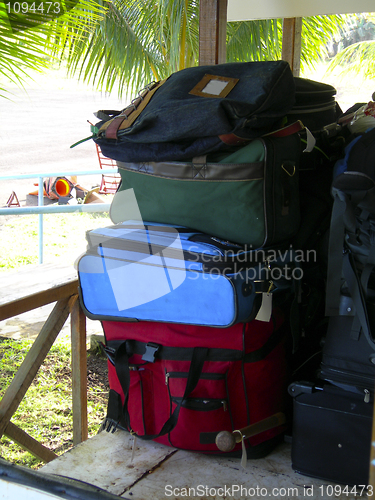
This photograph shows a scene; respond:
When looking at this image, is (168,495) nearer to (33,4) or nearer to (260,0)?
(33,4)

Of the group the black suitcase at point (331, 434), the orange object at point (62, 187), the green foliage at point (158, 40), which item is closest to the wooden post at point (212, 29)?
the black suitcase at point (331, 434)

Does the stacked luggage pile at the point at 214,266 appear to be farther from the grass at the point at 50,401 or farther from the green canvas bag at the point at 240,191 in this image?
the grass at the point at 50,401

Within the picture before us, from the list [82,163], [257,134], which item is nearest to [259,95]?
[257,134]

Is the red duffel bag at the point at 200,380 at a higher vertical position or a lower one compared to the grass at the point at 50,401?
higher

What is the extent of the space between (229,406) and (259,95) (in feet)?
2.71

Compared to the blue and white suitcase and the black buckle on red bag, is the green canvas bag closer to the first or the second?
the blue and white suitcase

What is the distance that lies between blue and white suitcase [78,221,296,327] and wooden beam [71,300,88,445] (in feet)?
1.62

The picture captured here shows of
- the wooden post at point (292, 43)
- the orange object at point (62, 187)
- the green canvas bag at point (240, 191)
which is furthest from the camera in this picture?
the orange object at point (62, 187)

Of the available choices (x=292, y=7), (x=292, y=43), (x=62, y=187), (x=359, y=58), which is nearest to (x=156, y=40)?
(x=292, y=43)

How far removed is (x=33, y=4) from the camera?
1.47 m

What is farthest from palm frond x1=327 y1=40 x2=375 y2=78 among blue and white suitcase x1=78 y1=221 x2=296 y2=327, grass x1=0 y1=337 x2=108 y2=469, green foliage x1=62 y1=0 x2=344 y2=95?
blue and white suitcase x1=78 y1=221 x2=296 y2=327

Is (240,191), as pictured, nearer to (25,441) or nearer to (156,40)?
(25,441)

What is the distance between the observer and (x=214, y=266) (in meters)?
1.16

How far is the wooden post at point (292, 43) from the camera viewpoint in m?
2.72
